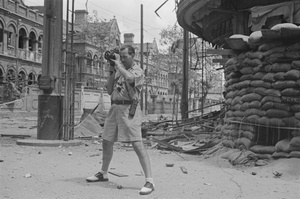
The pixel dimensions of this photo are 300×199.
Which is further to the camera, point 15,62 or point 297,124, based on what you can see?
point 15,62

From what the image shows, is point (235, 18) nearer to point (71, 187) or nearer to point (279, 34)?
point (279, 34)

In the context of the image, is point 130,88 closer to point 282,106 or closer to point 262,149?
point 282,106

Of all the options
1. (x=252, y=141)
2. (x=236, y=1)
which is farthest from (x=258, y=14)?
(x=252, y=141)

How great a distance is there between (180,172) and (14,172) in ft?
8.43

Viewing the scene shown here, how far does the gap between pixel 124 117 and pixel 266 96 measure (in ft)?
11.0

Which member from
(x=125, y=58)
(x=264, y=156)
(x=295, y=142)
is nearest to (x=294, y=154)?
(x=295, y=142)

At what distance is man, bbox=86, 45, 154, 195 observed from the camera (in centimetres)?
462

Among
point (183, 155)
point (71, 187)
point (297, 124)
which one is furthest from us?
point (183, 155)

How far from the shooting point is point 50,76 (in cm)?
924

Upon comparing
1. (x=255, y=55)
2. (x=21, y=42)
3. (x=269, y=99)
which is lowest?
(x=269, y=99)

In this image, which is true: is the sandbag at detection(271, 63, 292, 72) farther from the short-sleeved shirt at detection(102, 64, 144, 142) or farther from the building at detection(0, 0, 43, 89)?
the building at detection(0, 0, 43, 89)

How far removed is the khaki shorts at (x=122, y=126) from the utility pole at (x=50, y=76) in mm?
4761

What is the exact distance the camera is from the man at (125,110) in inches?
182

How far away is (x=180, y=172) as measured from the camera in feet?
20.2
